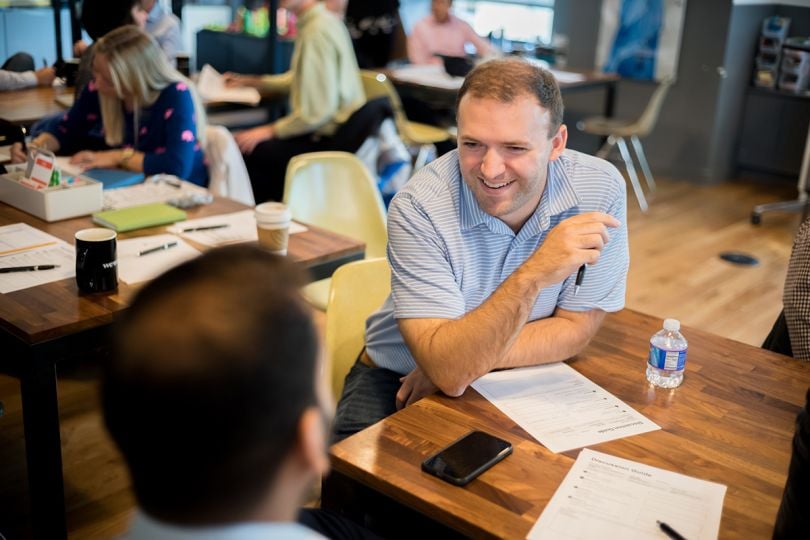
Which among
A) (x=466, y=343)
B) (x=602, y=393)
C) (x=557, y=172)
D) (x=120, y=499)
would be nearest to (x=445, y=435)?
(x=466, y=343)

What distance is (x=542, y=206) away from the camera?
6.19ft

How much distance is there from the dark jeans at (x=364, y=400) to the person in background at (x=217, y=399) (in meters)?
1.03

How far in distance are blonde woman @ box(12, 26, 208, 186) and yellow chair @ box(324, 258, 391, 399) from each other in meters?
1.30

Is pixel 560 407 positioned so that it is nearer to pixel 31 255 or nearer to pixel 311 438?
pixel 311 438

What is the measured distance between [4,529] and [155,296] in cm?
185

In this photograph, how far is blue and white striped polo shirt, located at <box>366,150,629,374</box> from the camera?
5.86ft

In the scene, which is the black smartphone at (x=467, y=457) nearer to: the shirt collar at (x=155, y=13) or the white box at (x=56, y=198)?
the white box at (x=56, y=198)

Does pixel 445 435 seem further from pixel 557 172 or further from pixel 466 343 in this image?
pixel 557 172

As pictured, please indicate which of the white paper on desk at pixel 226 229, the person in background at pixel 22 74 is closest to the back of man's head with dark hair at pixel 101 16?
the person in background at pixel 22 74

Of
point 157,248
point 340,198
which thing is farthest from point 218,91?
point 157,248

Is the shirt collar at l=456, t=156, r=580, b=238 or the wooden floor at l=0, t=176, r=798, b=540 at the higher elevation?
the shirt collar at l=456, t=156, r=580, b=238

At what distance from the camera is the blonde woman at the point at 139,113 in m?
3.18

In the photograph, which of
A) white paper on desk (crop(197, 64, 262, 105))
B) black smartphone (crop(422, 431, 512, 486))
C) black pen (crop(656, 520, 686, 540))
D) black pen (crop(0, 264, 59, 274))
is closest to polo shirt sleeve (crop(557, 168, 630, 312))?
black smartphone (crop(422, 431, 512, 486))

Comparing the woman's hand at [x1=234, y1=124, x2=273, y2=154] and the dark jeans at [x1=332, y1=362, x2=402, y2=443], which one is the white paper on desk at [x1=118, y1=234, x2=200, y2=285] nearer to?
the dark jeans at [x1=332, y1=362, x2=402, y2=443]
